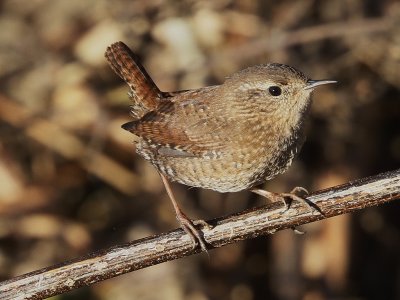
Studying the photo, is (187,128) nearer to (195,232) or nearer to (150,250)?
(195,232)

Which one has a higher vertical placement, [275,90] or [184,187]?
[184,187]

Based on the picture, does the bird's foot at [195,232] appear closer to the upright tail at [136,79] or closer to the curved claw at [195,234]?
the curved claw at [195,234]

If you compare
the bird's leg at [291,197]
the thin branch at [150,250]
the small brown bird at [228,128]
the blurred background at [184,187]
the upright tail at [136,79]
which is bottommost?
the thin branch at [150,250]

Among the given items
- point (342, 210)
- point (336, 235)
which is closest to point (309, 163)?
point (336, 235)

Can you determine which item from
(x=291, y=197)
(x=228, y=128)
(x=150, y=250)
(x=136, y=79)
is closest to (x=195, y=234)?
(x=150, y=250)

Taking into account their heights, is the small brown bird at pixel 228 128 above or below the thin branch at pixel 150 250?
above

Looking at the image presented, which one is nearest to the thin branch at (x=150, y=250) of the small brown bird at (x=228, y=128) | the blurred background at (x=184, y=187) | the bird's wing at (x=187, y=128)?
the small brown bird at (x=228, y=128)

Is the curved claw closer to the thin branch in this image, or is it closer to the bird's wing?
the thin branch
